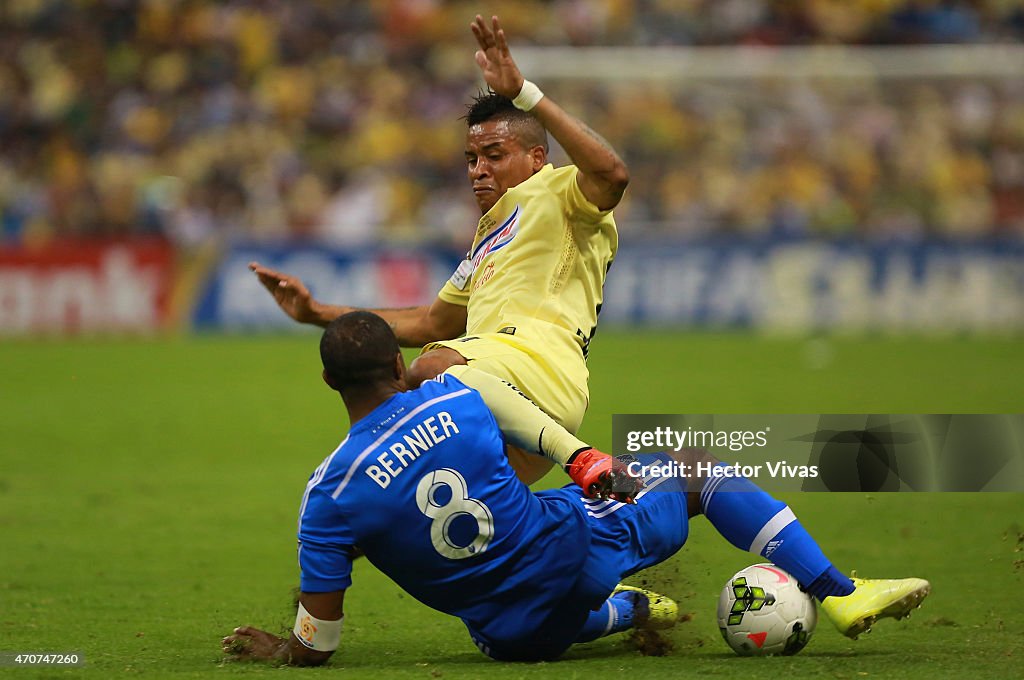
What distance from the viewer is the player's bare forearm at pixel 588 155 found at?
17.9 ft

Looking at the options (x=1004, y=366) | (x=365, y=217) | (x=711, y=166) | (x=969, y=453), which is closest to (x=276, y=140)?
(x=365, y=217)

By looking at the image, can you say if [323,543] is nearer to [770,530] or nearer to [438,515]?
[438,515]

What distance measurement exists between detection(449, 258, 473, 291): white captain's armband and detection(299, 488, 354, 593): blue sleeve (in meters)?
2.02

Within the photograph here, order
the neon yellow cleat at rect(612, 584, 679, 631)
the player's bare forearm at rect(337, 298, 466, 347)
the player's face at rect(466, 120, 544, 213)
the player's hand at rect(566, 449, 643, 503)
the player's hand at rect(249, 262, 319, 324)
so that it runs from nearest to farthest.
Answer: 1. the player's hand at rect(566, 449, 643, 503)
2. the neon yellow cleat at rect(612, 584, 679, 631)
3. the player's face at rect(466, 120, 544, 213)
4. the player's hand at rect(249, 262, 319, 324)
5. the player's bare forearm at rect(337, 298, 466, 347)

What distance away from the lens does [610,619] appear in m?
5.52

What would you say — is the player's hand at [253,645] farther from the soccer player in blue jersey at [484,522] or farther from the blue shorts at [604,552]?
the blue shorts at [604,552]

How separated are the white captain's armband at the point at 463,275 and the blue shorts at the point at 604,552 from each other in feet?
4.89

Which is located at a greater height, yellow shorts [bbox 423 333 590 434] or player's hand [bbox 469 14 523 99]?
player's hand [bbox 469 14 523 99]

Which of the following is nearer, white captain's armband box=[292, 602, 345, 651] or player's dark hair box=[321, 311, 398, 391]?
player's dark hair box=[321, 311, 398, 391]

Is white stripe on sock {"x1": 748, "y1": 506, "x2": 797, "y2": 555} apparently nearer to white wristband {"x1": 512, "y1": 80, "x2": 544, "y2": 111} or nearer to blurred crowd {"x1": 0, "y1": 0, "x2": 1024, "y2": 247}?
white wristband {"x1": 512, "y1": 80, "x2": 544, "y2": 111}

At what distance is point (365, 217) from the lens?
885 inches


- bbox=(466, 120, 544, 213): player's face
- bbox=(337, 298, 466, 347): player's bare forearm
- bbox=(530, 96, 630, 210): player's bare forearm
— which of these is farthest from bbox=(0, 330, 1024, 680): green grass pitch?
bbox=(466, 120, 544, 213): player's face

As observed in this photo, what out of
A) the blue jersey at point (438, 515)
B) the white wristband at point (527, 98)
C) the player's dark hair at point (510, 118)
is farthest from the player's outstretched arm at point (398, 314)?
the blue jersey at point (438, 515)

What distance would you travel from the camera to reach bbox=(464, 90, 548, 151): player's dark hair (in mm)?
6449
